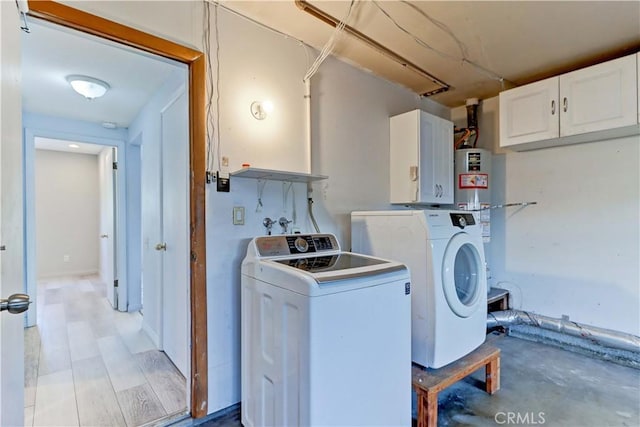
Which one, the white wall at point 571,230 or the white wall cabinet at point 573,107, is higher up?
the white wall cabinet at point 573,107

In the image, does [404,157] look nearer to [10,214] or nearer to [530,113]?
[530,113]

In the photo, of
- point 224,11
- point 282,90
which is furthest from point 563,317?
point 224,11

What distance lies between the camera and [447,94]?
3.18 metres

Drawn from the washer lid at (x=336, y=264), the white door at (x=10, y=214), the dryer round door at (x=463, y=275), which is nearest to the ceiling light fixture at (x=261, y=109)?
the washer lid at (x=336, y=264)

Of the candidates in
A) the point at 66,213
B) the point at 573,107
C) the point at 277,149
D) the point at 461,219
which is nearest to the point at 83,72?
the point at 277,149

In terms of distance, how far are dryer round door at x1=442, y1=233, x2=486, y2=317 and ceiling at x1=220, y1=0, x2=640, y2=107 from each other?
134cm

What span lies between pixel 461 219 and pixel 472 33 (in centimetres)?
125

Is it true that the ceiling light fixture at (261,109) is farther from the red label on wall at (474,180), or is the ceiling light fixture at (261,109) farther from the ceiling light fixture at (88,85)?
the red label on wall at (474,180)

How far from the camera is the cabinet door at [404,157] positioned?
2.67 meters

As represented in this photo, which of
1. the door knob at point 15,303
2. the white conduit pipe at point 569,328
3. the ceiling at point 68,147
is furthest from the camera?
A: the ceiling at point 68,147

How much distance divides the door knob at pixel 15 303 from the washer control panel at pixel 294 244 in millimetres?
969

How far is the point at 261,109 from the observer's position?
77.5 inches

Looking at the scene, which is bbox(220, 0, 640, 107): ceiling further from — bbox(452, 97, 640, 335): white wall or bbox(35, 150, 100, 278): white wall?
bbox(35, 150, 100, 278): white wall

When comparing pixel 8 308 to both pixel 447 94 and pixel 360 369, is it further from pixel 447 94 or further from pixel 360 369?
pixel 447 94
